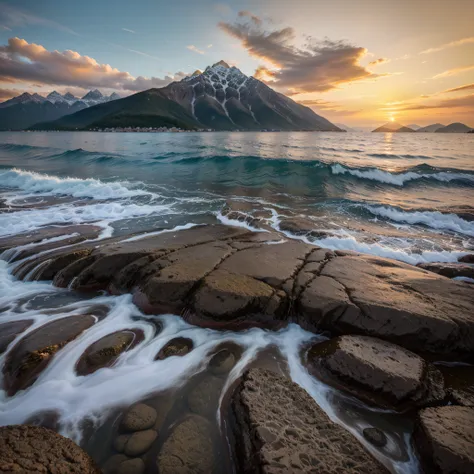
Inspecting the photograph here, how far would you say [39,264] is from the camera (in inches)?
266

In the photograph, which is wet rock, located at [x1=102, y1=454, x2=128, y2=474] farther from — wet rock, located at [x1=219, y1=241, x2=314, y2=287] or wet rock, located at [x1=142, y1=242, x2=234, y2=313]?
wet rock, located at [x1=219, y1=241, x2=314, y2=287]

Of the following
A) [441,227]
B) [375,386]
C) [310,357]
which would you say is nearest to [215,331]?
[310,357]

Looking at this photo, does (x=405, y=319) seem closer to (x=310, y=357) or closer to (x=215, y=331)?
(x=310, y=357)

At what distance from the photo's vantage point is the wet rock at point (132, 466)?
8.69ft

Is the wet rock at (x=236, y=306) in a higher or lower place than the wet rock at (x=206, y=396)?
higher

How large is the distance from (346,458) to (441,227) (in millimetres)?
11875

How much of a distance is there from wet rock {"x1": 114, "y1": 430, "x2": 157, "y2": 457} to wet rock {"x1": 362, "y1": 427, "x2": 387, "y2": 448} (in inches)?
97.5

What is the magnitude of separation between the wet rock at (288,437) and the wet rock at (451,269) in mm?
6060

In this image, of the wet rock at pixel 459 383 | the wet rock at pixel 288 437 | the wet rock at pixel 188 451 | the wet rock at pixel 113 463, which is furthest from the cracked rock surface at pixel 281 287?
the wet rock at pixel 113 463

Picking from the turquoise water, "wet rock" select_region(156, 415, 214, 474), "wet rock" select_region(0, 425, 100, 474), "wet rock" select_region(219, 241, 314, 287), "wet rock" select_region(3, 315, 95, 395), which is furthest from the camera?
the turquoise water

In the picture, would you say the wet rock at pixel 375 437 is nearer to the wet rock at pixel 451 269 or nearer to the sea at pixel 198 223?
the sea at pixel 198 223

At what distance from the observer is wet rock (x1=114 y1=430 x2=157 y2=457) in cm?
283

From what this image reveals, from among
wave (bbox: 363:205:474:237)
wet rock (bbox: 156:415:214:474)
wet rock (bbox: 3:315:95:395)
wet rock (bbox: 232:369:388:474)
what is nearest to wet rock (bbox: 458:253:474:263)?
wave (bbox: 363:205:474:237)

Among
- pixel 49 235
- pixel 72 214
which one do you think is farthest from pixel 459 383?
pixel 72 214
